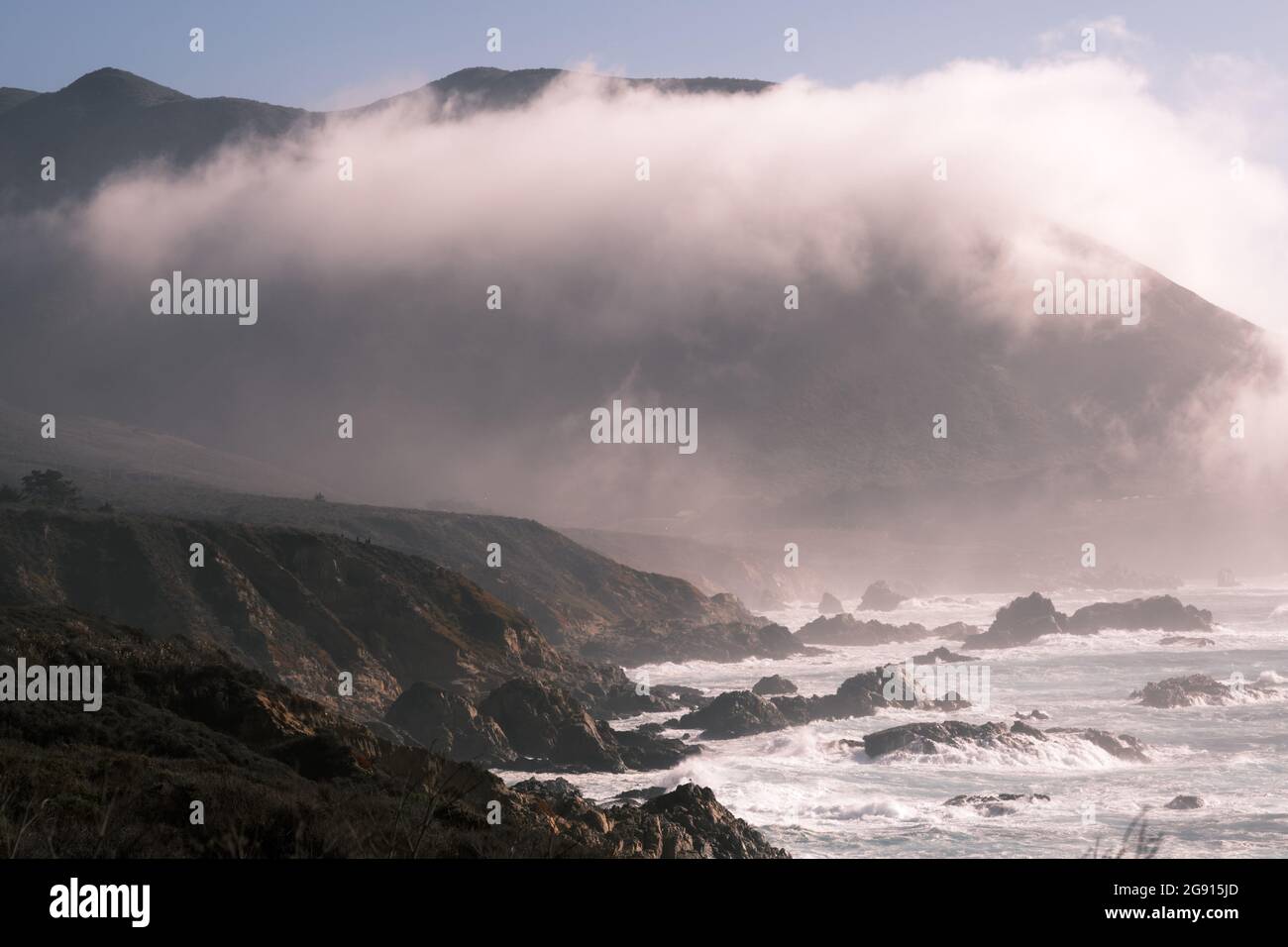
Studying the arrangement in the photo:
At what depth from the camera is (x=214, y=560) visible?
2803 inches

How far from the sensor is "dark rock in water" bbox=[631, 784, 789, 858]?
1181 inches

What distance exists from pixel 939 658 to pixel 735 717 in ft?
125

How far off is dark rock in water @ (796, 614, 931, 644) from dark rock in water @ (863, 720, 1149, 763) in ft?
192

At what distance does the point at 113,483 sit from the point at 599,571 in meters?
55.4

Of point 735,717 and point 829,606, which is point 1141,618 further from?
point 735,717

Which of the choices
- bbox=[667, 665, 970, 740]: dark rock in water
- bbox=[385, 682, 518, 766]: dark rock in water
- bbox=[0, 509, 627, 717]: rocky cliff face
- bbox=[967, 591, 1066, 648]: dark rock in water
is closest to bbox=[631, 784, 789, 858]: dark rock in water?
bbox=[385, 682, 518, 766]: dark rock in water

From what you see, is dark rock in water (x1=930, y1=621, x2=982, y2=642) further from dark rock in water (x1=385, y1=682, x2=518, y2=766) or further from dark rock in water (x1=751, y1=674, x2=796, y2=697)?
dark rock in water (x1=385, y1=682, x2=518, y2=766)

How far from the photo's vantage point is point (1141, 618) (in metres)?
116

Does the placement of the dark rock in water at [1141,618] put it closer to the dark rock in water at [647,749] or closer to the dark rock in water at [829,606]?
the dark rock in water at [829,606]

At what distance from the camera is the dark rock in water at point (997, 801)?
4138 centimetres

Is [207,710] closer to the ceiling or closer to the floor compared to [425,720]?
closer to the ceiling
